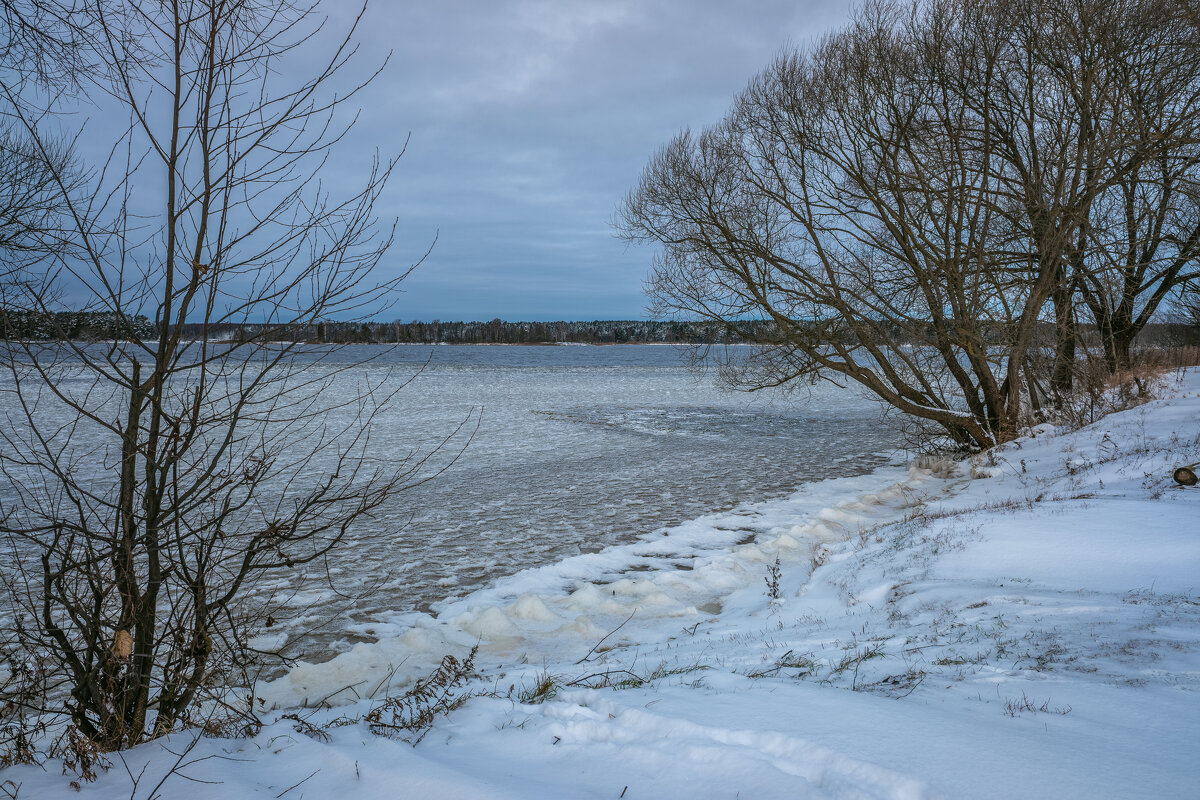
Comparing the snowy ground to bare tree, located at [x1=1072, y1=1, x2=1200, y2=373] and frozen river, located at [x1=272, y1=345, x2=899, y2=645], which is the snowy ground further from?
bare tree, located at [x1=1072, y1=1, x2=1200, y2=373]

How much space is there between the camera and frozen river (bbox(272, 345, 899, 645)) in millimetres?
7469

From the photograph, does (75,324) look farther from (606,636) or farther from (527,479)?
(527,479)

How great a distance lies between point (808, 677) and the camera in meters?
3.77

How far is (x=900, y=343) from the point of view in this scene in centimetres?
1204

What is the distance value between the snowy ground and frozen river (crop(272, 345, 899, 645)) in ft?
2.85

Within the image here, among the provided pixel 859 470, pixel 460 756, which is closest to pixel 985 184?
pixel 859 470

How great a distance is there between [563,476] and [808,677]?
346 inches

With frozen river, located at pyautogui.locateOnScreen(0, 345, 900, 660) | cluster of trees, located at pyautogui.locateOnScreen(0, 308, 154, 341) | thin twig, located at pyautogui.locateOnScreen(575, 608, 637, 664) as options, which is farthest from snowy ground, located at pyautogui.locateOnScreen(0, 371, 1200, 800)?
cluster of trees, located at pyautogui.locateOnScreen(0, 308, 154, 341)

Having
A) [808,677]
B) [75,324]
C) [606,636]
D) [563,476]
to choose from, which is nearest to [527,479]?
[563,476]

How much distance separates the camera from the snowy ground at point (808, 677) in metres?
2.62

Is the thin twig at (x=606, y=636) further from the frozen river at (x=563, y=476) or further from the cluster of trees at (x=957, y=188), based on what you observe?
the cluster of trees at (x=957, y=188)

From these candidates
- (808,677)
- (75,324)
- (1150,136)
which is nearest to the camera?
(75,324)

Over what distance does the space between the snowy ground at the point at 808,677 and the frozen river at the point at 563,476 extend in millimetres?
869

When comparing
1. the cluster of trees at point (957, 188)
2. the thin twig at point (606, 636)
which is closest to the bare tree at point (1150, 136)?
the cluster of trees at point (957, 188)
